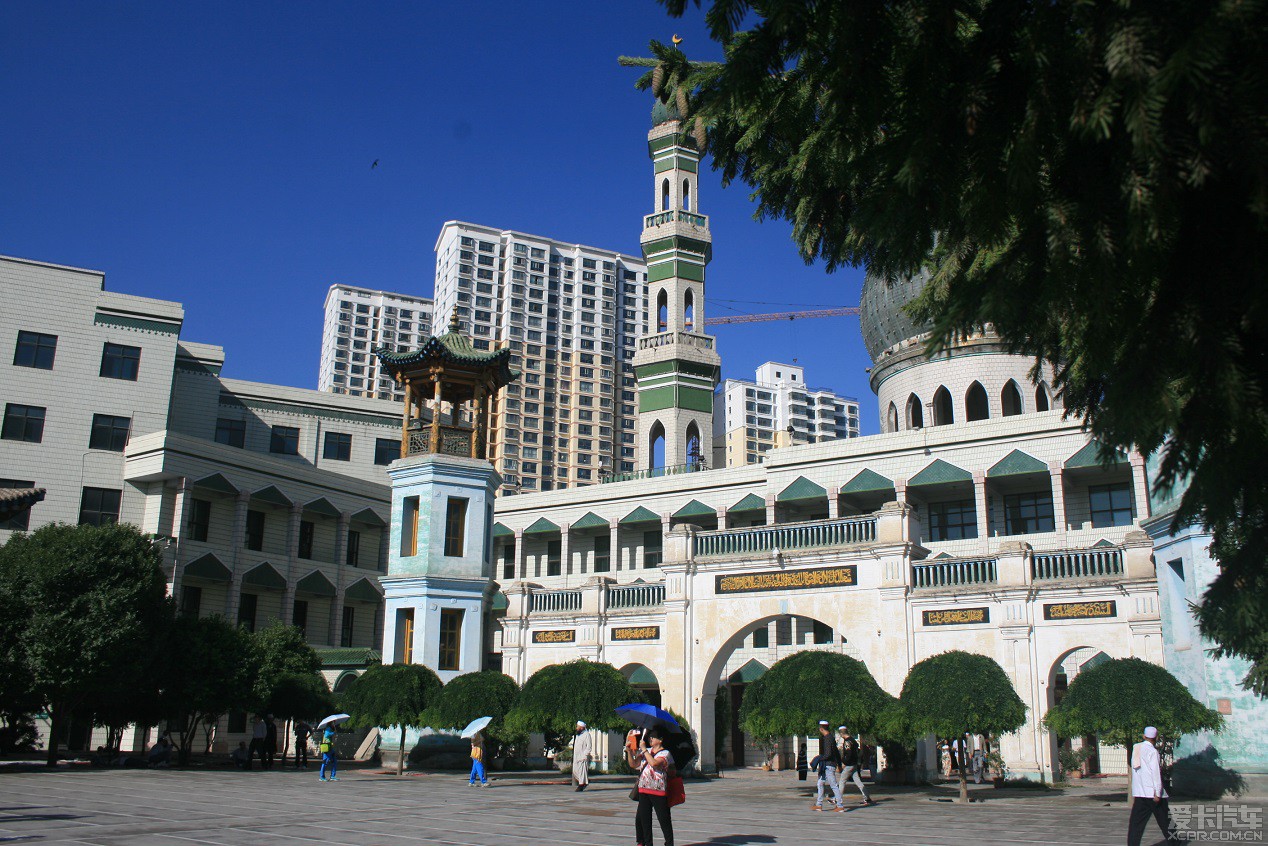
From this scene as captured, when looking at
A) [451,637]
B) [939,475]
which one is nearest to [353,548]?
[451,637]

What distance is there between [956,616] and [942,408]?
74.1 ft

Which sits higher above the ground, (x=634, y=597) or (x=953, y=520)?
(x=953, y=520)

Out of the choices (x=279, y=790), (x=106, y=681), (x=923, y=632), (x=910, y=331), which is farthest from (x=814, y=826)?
(x=910, y=331)

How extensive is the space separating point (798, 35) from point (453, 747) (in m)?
27.7

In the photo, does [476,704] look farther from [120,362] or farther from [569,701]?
[120,362]

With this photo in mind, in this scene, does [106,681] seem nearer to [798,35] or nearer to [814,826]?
[814,826]

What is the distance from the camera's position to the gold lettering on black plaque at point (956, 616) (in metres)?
24.0

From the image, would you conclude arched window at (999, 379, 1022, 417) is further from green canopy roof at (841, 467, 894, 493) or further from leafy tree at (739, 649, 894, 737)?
leafy tree at (739, 649, 894, 737)

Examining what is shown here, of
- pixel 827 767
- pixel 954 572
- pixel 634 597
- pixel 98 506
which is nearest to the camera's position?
pixel 827 767

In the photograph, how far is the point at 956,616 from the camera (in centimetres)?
2419

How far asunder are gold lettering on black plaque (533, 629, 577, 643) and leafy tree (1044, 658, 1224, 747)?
1554 cm

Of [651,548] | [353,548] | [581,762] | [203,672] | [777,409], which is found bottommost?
[581,762]

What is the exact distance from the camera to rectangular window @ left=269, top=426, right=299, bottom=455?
50.8m

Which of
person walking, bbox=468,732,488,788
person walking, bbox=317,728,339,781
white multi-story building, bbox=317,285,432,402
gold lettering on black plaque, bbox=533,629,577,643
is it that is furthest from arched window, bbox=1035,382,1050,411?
white multi-story building, bbox=317,285,432,402
